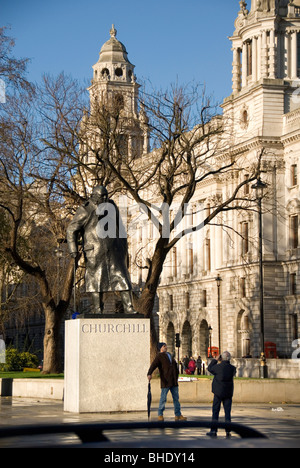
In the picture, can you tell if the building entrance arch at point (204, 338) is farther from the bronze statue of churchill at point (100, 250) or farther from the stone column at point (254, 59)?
the bronze statue of churchill at point (100, 250)

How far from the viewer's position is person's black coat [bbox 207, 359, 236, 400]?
17.5 metres

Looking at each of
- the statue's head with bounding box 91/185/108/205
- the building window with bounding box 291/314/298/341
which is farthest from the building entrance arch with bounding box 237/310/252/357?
the statue's head with bounding box 91/185/108/205

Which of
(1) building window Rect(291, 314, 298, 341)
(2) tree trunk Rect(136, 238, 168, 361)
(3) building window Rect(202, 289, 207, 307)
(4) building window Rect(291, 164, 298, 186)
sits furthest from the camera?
(3) building window Rect(202, 289, 207, 307)

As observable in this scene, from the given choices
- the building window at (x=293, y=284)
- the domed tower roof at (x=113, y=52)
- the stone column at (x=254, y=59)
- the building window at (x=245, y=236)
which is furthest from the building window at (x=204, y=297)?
the domed tower roof at (x=113, y=52)

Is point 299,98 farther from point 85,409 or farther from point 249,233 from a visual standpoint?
point 85,409

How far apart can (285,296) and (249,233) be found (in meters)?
6.18

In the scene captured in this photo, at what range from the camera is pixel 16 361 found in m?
43.0

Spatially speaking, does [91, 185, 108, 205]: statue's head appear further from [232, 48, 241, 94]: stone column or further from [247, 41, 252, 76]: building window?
[232, 48, 241, 94]: stone column

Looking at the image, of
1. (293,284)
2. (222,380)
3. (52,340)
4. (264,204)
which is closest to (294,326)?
(293,284)

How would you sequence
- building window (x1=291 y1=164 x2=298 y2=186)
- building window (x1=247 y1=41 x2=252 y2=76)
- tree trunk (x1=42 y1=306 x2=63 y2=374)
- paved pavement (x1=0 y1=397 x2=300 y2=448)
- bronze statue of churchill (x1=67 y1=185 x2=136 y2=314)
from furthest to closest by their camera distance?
building window (x1=247 y1=41 x2=252 y2=76) → building window (x1=291 y1=164 x2=298 y2=186) → tree trunk (x1=42 y1=306 x2=63 y2=374) → bronze statue of churchill (x1=67 y1=185 x2=136 y2=314) → paved pavement (x1=0 y1=397 x2=300 y2=448)

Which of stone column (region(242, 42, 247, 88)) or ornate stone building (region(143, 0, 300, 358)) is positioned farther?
stone column (region(242, 42, 247, 88))

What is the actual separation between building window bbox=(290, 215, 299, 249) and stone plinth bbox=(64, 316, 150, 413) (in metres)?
56.4

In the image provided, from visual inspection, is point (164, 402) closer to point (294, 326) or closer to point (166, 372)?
point (166, 372)

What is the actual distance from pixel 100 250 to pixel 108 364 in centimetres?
245
